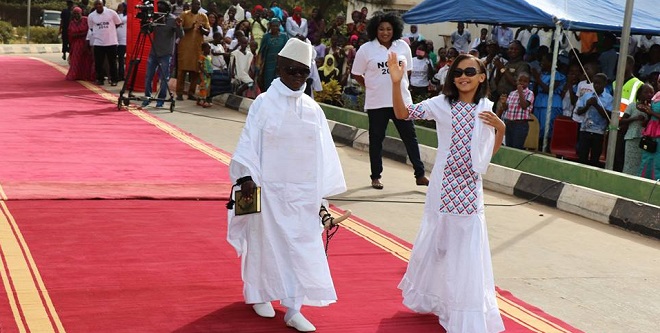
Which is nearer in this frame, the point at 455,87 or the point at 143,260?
the point at 455,87

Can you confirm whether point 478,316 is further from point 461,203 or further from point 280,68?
point 280,68

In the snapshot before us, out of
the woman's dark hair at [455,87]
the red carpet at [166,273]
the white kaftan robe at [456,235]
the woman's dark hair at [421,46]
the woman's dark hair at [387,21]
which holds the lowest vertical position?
the red carpet at [166,273]

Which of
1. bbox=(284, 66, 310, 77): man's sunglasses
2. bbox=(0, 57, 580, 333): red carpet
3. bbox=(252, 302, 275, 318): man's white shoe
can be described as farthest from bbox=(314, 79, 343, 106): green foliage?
bbox=(252, 302, 275, 318): man's white shoe

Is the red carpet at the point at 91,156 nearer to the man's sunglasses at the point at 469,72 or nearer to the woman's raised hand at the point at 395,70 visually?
the woman's raised hand at the point at 395,70

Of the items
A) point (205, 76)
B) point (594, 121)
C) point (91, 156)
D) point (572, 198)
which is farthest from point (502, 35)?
point (91, 156)

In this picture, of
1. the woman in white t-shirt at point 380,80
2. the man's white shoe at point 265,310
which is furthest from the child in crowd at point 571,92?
the man's white shoe at point 265,310

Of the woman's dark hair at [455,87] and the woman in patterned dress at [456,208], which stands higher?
the woman's dark hair at [455,87]

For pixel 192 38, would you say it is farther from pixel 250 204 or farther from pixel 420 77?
pixel 250 204

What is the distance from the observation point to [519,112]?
1370 cm

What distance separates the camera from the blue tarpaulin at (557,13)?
527 inches

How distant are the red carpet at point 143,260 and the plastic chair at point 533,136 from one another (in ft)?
15.1

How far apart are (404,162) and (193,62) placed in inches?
241

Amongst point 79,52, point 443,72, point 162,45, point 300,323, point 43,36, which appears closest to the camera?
point 300,323

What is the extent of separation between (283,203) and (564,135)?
350 inches
